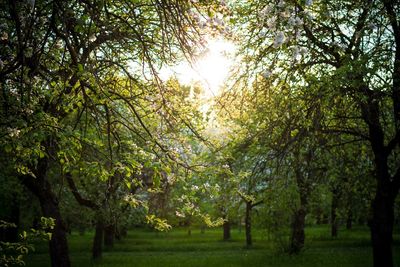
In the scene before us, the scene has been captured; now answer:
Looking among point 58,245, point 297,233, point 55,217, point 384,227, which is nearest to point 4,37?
point 55,217

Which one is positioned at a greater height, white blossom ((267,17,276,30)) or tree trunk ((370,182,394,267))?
white blossom ((267,17,276,30))

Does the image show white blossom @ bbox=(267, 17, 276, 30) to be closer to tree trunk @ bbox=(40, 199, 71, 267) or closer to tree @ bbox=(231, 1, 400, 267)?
tree @ bbox=(231, 1, 400, 267)

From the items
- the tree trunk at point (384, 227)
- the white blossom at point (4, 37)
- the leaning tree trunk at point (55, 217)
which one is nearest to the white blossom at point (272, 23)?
the white blossom at point (4, 37)

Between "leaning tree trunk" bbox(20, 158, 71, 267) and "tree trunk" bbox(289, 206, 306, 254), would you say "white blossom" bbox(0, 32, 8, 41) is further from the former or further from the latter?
"tree trunk" bbox(289, 206, 306, 254)

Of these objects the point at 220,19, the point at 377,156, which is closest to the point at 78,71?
the point at 220,19

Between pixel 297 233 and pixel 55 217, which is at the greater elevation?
pixel 55 217

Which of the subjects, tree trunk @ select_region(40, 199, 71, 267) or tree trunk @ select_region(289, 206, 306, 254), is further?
tree trunk @ select_region(289, 206, 306, 254)

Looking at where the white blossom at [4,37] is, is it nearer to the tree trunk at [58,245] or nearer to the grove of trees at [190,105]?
the grove of trees at [190,105]

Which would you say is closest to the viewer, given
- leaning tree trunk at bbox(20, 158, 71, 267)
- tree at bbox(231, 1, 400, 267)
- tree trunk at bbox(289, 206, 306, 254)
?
tree at bbox(231, 1, 400, 267)

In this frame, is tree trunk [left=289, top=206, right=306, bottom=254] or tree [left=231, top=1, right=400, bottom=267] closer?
tree [left=231, top=1, right=400, bottom=267]

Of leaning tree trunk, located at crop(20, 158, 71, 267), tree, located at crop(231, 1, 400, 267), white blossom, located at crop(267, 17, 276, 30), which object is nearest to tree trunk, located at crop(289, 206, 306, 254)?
tree, located at crop(231, 1, 400, 267)

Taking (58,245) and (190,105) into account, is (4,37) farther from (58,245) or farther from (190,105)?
(58,245)

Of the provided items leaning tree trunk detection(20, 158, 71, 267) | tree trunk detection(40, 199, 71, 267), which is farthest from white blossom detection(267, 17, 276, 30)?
tree trunk detection(40, 199, 71, 267)

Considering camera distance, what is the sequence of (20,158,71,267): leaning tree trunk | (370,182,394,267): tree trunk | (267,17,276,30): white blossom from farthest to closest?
(20,158,71,267): leaning tree trunk < (370,182,394,267): tree trunk < (267,17,276,30): white blossom
